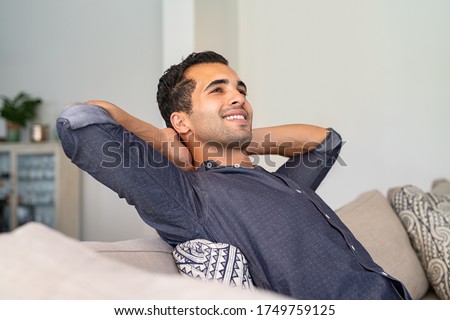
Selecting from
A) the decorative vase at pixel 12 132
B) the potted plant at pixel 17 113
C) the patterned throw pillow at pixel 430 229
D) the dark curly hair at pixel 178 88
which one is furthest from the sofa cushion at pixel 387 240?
the decorative vase at pixel 12 132

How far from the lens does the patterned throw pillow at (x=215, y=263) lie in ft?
3.31

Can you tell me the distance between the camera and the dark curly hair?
142cm

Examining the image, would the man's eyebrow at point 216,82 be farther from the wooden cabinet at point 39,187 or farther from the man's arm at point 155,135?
the wooden cabinet at point 39,187

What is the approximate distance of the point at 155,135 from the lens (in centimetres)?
119

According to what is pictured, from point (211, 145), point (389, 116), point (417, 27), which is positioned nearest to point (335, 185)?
point (389, 116)

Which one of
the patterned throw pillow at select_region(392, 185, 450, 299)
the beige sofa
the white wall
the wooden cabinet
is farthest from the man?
the wooden cabinet

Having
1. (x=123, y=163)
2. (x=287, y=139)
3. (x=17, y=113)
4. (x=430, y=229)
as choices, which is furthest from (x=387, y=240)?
(x=17, y=113)

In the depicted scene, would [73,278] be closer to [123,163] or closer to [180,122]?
[123,163]

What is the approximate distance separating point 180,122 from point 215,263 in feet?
1.67

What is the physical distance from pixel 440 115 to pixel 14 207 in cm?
377

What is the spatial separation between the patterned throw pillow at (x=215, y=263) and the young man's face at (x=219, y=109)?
0.36 metres

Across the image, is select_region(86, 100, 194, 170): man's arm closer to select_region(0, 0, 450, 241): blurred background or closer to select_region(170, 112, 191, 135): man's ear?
select_region(170, 112, 191, 135): man's ear
